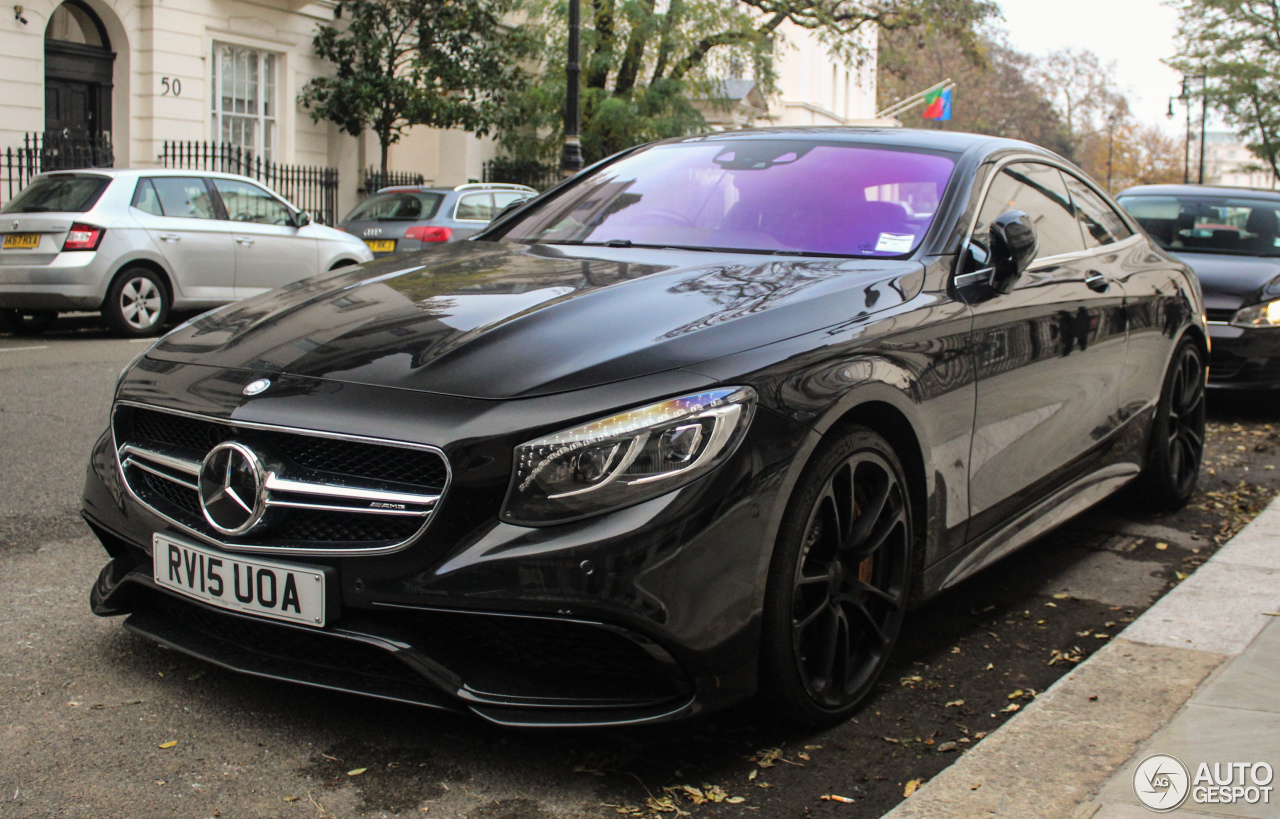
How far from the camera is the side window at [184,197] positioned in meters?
12.7

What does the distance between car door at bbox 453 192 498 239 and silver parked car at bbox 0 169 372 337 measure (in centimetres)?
251

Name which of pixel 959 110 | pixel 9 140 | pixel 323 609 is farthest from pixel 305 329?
pixel 959 110

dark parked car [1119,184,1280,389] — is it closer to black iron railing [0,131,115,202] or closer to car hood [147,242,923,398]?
car hood [147,242,923,398]

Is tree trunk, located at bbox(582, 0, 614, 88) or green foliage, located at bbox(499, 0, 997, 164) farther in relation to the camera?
tree trunk, located at bbox(582, 0, 614, 88)

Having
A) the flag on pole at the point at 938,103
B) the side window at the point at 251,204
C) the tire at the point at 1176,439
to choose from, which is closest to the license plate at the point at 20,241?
the side window at the point at 251,204

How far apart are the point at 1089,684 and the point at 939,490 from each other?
2.00ft

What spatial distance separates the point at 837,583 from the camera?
3.11 meters

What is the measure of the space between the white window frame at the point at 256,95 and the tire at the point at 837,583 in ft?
64.4

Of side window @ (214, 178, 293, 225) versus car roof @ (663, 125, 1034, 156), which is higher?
side window @ (214, 178, 293, 225)

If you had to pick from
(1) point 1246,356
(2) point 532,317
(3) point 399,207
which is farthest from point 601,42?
(2) point 532,317

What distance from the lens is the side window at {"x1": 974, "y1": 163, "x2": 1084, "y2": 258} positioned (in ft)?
13.5

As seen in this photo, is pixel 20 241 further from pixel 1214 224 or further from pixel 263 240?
pixel 1214 224

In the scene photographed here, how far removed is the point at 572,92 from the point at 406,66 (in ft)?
24.2

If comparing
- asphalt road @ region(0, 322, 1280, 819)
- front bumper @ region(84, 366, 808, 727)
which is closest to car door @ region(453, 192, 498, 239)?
asphalt road @ region(0, 322, 1280, 819)
